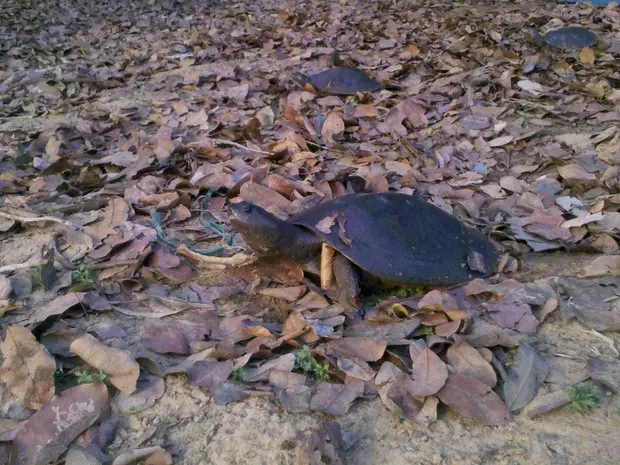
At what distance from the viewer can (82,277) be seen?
2242 mm

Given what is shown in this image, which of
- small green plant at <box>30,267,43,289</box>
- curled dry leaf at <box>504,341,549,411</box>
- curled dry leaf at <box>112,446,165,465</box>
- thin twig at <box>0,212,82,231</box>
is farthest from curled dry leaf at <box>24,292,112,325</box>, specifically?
curled dry leaf at <box>504,341,549,411</box>

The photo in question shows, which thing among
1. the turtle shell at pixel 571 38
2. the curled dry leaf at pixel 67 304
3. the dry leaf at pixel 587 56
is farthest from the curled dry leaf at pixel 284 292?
the turtle shell at pixel 571 38

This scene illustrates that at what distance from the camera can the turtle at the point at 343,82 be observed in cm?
459

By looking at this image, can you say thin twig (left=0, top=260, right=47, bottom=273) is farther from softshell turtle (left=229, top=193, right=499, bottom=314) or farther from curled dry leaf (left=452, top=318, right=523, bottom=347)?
curled dry leaf (left=452, top=318, right=523, bottom=347)

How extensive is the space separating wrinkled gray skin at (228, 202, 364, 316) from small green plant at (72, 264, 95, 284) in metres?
0.63

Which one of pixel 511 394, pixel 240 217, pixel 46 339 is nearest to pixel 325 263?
pixel 240 217

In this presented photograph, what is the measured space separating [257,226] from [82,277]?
2.49 feet

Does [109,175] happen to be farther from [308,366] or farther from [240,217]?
[308,366]

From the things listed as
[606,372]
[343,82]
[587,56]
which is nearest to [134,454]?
[606,372]

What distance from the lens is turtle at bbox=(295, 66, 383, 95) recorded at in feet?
15.1

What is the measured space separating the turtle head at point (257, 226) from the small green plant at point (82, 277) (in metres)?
0.63

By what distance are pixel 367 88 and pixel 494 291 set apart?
287 centimetres

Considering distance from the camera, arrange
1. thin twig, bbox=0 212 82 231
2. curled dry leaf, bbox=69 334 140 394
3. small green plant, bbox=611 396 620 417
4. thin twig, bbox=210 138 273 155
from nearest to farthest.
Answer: small green plant, bbox=611 396 620 417 → curled dry leaf, bbox=69 334 140 394 → thin twig, bbox=0 212 82 231 → thin twig, bbox=210 138 273 155

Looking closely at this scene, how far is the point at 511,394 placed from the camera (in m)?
1.69
